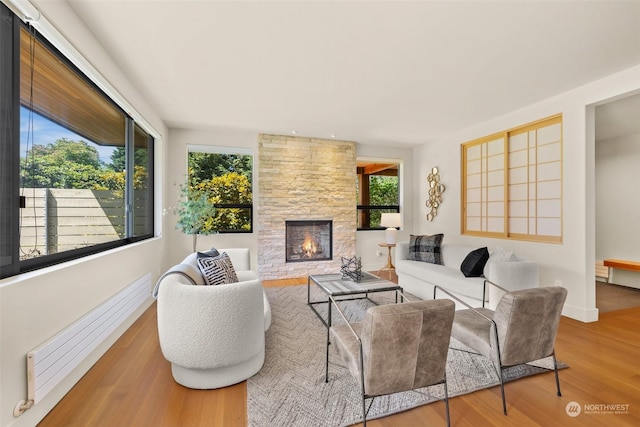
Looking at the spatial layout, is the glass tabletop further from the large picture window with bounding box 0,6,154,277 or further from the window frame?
the window frame

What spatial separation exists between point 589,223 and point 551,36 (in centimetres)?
208

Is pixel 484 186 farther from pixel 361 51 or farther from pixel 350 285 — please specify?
pixel 361 51

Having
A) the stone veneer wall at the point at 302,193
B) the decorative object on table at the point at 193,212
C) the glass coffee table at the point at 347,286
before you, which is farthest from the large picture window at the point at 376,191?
the decorative object on table at the point at 193,212

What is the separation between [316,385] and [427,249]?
2824mm

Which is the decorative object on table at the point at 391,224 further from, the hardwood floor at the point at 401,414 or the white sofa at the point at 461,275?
the hardwood floor at the point at 401,414

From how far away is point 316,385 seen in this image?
1.94 metres

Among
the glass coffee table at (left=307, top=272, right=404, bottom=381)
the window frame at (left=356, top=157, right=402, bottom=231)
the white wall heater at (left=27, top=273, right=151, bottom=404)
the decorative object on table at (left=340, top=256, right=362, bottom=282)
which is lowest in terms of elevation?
the white wall heater at (left=27, top=273, right=151, bottom=404)

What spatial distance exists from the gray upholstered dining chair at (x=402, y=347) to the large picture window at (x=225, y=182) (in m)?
3.99

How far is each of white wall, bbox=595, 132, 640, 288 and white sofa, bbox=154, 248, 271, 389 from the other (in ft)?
19.3

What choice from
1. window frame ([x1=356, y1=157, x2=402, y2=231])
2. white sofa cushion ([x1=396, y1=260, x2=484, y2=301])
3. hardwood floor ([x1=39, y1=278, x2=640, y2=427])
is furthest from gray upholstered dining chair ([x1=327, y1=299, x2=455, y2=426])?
window frame ([x1=356, y1=157, x2=402, y2=231])

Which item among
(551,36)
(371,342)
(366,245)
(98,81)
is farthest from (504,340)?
(366,245)

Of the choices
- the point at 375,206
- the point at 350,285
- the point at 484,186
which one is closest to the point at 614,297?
the point at 484,186

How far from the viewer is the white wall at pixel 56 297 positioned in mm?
1375

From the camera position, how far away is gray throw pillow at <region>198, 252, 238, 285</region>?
2.41m
